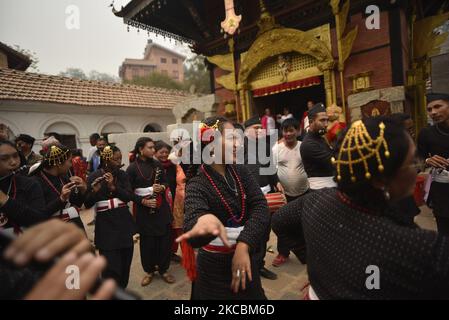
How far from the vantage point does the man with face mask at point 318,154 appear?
306 cm

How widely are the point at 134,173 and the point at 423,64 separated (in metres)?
8.33

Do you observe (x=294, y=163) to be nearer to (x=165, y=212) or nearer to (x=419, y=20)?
(x=165, y=212)

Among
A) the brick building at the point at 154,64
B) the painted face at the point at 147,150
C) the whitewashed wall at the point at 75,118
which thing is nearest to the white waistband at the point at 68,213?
the painted face at the point at 147,150

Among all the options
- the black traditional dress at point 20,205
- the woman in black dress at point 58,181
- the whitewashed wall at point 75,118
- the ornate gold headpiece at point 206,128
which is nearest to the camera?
the ornate gold headpiece at point 206,128

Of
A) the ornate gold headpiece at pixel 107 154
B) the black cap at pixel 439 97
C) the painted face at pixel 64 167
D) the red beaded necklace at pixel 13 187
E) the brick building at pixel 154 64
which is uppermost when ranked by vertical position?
the brick building at pixel 154 64

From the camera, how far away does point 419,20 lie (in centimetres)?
746

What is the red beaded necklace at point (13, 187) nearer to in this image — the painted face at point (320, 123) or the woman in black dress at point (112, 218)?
the woman in black dress at point (112, 218)

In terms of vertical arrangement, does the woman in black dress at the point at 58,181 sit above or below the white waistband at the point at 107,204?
above

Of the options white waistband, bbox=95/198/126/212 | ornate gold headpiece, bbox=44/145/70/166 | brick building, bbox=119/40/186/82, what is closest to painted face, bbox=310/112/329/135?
white waistband, bbox=95/198/126/212

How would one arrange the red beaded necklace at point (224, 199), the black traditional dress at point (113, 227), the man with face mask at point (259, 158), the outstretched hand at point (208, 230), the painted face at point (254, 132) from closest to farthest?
the outstretched hand at point (208, 230) < the red beaded necklace at point (224, 199) < the black traditional dress at point (113, 227) < the man with face mask at point (259, 158) < the painted face at point (254, 132)

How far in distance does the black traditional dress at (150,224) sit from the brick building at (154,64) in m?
43.2

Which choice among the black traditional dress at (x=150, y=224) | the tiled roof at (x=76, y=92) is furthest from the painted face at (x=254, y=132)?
the tiled roof at (x=76, y=92)

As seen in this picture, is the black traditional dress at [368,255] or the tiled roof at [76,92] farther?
the tiled roof at [76,92]

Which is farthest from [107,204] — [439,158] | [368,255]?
[439,158]
